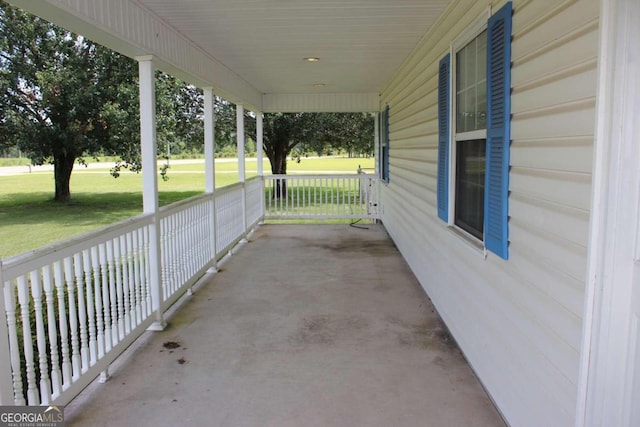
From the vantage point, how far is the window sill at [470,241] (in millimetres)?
2902

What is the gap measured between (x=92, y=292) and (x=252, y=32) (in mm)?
2651

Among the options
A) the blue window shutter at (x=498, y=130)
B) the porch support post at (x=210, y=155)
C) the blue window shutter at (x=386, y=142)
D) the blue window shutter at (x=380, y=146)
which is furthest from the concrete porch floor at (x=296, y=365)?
the blue window shutter at (x=380, y=146)

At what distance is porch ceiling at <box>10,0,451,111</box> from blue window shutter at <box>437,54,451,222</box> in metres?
0.49

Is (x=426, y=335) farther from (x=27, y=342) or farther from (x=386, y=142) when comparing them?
(x=386, y=142)

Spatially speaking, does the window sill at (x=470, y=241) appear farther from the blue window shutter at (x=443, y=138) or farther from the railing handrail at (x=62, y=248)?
the railing handrail at (x=62, y=248)

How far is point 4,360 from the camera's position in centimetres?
207

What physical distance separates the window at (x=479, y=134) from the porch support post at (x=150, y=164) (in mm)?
2280

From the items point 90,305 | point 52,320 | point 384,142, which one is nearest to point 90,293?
point 90,305

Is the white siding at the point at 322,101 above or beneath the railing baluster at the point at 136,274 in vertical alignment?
above

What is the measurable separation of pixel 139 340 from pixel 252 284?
172 centimetres

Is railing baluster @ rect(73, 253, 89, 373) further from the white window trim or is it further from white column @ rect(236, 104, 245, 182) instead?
white column @ rect(236, 104, 245, 182)

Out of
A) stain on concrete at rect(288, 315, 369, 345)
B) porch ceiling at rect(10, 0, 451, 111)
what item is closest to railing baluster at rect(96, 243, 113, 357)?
stain on concrete at rect(288, 315, 369, 345)

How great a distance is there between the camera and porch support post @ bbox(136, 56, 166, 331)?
3.79 m

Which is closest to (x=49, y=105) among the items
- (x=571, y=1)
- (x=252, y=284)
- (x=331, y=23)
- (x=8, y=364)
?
(x=252, y=284)
